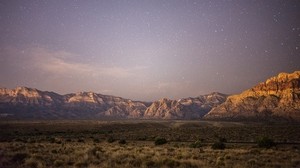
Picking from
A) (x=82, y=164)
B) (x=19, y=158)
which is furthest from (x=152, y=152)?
(x=19, y=158)

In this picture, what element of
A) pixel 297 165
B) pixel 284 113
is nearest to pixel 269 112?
pixel 284 113

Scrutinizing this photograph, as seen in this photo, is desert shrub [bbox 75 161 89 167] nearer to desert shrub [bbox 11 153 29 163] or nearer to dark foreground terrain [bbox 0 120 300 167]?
dark foreground terrain [bbox 0 120 300 167]

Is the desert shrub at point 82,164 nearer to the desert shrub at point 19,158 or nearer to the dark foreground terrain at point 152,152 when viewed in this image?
the dark foreground terrain at point 152,152

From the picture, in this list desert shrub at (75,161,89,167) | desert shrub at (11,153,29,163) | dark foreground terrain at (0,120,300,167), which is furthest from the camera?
desert shrub at (11,153,29,163)

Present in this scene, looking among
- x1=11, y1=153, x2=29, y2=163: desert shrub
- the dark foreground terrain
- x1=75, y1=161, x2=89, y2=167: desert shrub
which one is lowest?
the dark foreground terrain

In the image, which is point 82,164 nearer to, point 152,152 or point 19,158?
point 19,158

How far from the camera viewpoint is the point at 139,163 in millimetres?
19625

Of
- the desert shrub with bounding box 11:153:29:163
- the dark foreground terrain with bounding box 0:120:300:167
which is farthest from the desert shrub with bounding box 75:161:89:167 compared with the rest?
the desert shrub with bounding box 11:153:29:163

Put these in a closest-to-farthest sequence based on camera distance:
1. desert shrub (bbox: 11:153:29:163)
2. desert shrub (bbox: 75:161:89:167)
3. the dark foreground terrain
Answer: desert shrub (bbox: 75:161:89:167) < the dark foreground terrain < desert shrub (bbox: 11:153:29:163)

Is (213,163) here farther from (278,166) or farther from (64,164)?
(64,164)

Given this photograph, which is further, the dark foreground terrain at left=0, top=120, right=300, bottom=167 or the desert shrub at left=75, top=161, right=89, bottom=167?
the dark foreground terrain at left=0, top=120, right=300, bottom=167

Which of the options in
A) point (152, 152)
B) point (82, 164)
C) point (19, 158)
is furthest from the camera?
point (152, 152)

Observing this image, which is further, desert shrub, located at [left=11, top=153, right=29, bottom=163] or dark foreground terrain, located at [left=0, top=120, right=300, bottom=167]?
desert shrub, located at [left=11, top=153, right=29, bottom=163]

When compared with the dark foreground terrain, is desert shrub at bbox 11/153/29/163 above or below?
above
